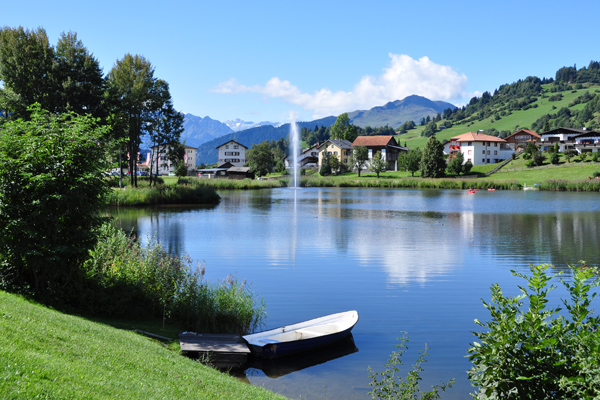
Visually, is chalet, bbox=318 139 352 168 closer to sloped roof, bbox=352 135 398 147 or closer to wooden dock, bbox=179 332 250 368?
sloped roof, bbox=352 135 398 147

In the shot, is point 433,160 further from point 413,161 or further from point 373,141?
point 373,141

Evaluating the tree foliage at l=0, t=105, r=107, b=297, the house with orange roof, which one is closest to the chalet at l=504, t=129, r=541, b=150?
the house with orange roof

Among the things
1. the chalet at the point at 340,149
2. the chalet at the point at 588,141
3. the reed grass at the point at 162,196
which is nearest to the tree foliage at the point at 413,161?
the chalet at the point at 340,149

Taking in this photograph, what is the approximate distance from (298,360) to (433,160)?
113 metres

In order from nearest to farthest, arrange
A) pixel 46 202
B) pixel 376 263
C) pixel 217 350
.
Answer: pixel 217 350, pixel 46 202, pixel 376 263

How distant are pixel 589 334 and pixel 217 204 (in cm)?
6052

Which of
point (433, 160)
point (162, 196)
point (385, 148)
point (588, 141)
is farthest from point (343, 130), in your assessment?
point (162, 196)

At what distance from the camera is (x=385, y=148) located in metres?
154

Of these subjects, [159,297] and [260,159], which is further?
[260,159]

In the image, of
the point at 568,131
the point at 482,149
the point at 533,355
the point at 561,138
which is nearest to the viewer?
the point at 533,355

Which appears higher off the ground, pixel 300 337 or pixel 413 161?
pixel 413 161

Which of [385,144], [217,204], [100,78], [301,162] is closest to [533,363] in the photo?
[100,78]

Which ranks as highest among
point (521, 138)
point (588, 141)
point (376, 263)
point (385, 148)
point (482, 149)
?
point (521, 138)

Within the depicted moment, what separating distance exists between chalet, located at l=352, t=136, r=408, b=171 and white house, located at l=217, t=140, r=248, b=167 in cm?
5528
